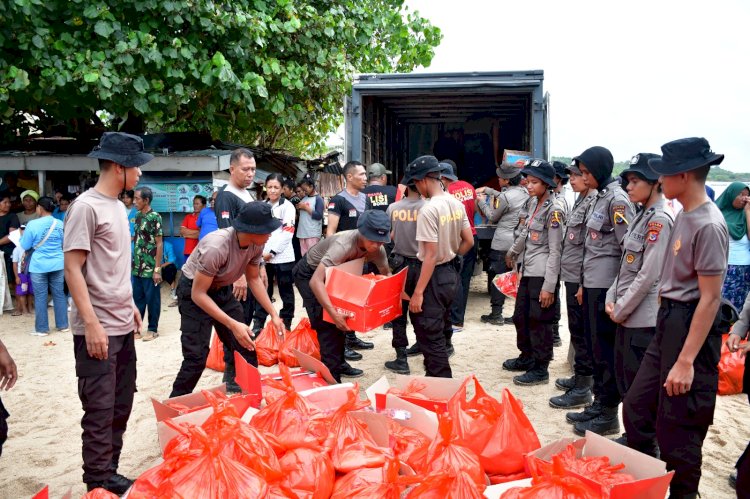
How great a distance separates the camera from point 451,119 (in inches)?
460

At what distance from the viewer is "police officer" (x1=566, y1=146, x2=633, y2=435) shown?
3.87 metres

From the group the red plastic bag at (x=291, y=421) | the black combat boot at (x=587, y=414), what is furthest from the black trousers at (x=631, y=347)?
the red plastic bag at (x=291, y=421)

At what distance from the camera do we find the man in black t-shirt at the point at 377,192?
22.2 ft

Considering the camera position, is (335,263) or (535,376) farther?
(535,376)

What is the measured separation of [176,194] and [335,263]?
19.4 ft

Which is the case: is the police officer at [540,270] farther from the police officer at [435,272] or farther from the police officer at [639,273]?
the police officer at [639,273]

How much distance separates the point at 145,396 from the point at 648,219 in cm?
383

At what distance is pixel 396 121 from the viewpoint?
11.7m

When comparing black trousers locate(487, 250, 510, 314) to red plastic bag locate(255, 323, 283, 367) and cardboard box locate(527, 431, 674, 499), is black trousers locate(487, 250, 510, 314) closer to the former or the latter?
red plastic bag locate(255, 323, 283, 367)

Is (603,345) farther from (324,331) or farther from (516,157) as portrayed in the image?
(516,157)

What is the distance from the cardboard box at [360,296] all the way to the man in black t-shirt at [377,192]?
2.61 meters

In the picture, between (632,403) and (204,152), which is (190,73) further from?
(632,403)

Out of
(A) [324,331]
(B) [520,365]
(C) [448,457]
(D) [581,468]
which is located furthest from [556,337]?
(C) [448,457]

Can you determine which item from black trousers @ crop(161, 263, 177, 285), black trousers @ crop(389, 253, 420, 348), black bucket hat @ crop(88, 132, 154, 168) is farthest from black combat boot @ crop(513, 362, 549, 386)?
black trousers @ crop(161, 263, 177, 285)
